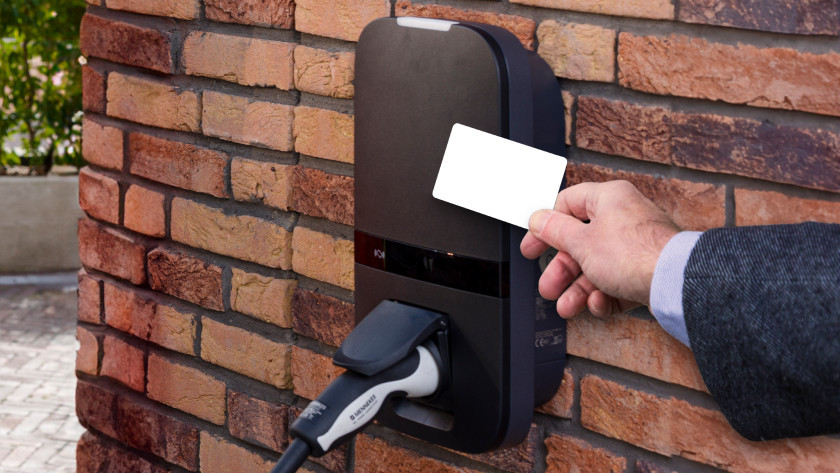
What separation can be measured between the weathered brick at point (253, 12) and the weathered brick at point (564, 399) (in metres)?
0.64

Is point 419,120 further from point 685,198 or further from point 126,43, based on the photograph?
point 126,43

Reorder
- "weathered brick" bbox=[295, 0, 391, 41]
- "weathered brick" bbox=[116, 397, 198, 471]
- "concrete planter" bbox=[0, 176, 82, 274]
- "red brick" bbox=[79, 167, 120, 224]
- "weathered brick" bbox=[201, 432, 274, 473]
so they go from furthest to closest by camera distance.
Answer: "concrete planter" bbox=[0, 176, 82, 274]
"red brick" bbox=[79, 167, 120, 224]
"weathered brick" bbox=[116, 397, 198, 471]
"weathered brick" bbox=[201, 432, 274, 473]
"weathered brick" bbox=[295, 0, 391, 41]

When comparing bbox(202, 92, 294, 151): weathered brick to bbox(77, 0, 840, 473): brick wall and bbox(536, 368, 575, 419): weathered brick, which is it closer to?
bbox(77, 0, 840, 473): brick wall

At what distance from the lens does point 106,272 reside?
177 centimetres

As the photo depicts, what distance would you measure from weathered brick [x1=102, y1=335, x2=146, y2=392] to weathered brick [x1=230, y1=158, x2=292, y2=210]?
42cm

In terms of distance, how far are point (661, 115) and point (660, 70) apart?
47 millimetres

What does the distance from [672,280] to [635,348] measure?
0.19 m

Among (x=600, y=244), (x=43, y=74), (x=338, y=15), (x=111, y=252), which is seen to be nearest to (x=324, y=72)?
(x=338, y=15)

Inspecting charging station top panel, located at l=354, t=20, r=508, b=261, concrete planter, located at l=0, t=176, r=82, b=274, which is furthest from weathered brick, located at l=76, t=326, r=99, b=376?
concrete planter, located at l=0, t=176, r=82, b=274

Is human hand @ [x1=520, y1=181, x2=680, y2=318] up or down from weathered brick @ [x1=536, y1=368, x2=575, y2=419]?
up

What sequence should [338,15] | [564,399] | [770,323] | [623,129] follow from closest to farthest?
[770,323]
[623,129]
[564,399]
[338,15]

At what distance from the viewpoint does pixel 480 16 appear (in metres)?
1.16

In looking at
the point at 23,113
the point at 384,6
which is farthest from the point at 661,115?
the point at 23,113

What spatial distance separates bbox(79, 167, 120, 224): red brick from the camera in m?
1.73
